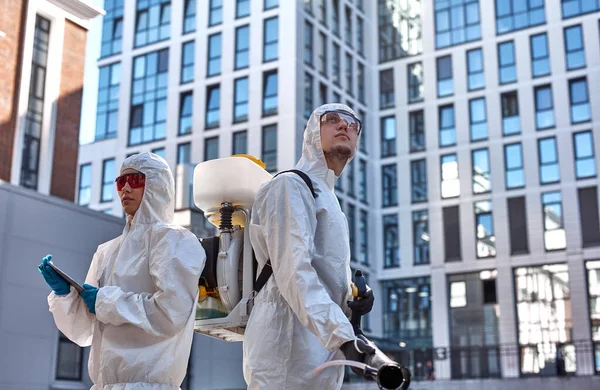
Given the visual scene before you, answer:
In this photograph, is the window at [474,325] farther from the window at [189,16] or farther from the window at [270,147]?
the window at [189,16]

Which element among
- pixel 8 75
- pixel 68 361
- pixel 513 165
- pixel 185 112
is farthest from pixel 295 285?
pixel 185 112

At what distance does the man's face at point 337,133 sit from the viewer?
410cm

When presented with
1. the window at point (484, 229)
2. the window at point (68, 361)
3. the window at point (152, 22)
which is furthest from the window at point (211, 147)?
the window at point (68, 361)

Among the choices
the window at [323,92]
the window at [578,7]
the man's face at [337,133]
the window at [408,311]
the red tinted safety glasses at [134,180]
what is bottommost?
the red tinted safety glasses at [134,180]

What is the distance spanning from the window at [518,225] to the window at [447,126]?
4373mm

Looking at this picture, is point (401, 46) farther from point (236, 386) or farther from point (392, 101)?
point (236, 386)

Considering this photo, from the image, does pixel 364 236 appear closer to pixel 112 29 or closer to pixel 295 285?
pixel 112 29

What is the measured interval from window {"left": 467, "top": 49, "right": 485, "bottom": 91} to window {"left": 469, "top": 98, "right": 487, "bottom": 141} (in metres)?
0.73

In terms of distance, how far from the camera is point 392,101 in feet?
140

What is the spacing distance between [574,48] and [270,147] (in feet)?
48.3

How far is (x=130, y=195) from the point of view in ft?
14.5

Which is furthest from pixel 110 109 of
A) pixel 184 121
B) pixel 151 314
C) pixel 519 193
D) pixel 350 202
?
pixel 151 314

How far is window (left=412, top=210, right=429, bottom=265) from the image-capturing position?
131 ft

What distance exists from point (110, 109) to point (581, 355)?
25537 millimetres
